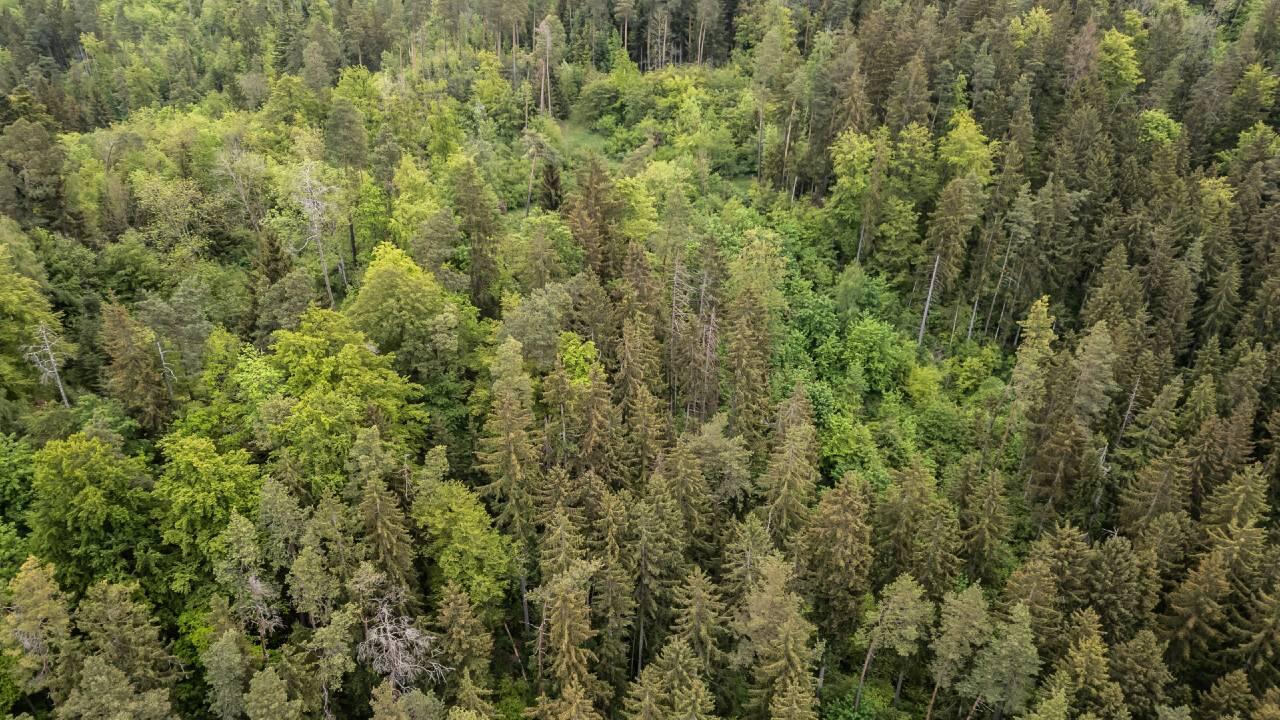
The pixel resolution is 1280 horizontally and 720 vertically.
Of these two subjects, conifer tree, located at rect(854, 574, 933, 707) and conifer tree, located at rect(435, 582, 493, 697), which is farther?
conifer tree, located at rect(854, 574, 933, 707)

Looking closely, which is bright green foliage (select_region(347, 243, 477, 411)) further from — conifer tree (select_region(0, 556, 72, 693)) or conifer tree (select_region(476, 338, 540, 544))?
conifer tree (select_region(0, 556, 72, 693))

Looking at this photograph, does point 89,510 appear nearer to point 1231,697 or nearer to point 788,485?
point 788,485

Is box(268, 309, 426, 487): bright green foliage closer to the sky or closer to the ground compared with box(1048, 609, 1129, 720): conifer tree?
closer to the sky

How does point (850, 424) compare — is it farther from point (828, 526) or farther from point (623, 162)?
point (623, 162)

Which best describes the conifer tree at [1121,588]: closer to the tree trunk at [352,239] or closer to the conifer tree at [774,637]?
the conifer tree at [774,637]

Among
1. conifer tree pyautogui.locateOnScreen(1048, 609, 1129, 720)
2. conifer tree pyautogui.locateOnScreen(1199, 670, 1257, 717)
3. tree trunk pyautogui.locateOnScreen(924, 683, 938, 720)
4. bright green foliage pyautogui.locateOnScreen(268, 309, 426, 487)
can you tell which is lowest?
tree trunk pyautogui.locateOnScreen(924, 683, 938, 720)

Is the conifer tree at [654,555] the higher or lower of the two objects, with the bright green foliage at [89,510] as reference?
lower

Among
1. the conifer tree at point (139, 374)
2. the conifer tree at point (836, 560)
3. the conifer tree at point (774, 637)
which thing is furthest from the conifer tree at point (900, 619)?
the conifer tree at point (139, 374)

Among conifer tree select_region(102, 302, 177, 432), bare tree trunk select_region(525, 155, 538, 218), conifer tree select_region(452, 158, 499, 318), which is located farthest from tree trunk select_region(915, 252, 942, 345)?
conifer tree select_region(102, 302, 177, 432)

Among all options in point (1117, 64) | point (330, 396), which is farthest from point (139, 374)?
point (1117, 64)

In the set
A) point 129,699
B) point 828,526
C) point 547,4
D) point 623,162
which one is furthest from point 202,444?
point 547,4
